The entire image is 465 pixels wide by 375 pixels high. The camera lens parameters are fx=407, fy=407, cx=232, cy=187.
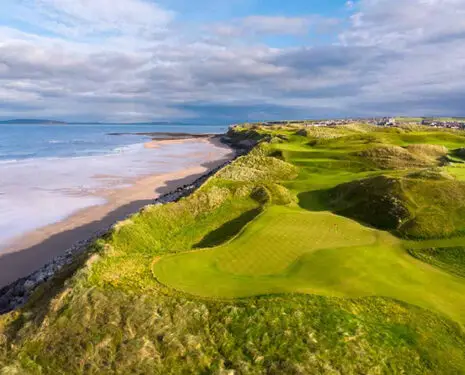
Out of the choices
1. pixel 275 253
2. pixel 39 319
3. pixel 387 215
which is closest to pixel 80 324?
pixel 39 319

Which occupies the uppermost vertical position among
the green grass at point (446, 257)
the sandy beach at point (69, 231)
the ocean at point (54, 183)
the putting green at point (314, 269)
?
the putting green at point (314, 269)

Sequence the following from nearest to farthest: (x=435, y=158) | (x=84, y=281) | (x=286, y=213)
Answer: (x=84, y=281) < (x=286, y=213) < (x=435, y=158)

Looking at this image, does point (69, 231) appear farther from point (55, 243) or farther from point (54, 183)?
point (54, 183)

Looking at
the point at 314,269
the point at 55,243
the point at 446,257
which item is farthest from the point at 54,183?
the point at 446,257

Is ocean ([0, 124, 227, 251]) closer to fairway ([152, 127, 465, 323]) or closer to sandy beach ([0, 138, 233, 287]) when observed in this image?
sandy beach ([0, 138, 233, 287])

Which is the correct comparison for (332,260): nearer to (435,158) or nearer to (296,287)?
(296,287)

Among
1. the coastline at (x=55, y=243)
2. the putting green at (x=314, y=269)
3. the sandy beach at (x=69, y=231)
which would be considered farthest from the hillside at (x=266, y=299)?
the sandy beach at (x=69, y=231)

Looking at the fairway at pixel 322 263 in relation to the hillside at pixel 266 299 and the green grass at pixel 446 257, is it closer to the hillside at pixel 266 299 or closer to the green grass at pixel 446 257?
the hillside at pixel 266 299
